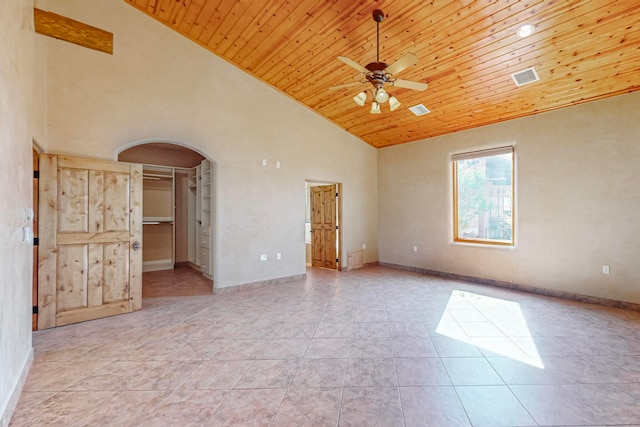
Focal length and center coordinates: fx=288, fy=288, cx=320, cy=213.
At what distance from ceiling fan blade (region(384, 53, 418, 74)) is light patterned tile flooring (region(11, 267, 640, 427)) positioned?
2.82m

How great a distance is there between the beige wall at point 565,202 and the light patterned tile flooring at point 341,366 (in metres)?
0.64

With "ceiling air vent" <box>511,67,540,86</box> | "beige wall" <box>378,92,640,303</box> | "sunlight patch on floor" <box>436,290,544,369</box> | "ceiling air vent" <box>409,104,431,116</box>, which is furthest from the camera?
"ceiling air vent" <box>409,104,431,116</box>

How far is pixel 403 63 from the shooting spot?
2.85 metres

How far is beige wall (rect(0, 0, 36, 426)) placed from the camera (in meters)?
1.89

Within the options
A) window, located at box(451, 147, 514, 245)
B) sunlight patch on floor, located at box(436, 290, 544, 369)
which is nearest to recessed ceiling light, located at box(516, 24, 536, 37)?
window, located at box(451, 147, 514, 245)

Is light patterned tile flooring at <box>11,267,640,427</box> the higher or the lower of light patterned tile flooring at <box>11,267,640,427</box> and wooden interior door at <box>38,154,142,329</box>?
the lower

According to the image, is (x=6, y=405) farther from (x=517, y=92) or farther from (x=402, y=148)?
(x=402, y=148)

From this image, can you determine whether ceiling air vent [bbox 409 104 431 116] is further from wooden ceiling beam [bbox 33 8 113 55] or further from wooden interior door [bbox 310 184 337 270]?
wooden ceiling beam [bbox 33 8 113 55]

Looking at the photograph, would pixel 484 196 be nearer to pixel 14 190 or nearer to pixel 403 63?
pixel 403 63

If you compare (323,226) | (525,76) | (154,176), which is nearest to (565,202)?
(525,76)

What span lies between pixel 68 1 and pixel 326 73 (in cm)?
354

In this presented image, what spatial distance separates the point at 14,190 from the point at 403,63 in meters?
3.43

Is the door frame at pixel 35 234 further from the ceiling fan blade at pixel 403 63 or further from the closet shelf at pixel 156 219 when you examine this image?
the ceiling fan blade at pixel 403 63

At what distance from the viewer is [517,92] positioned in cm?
435
